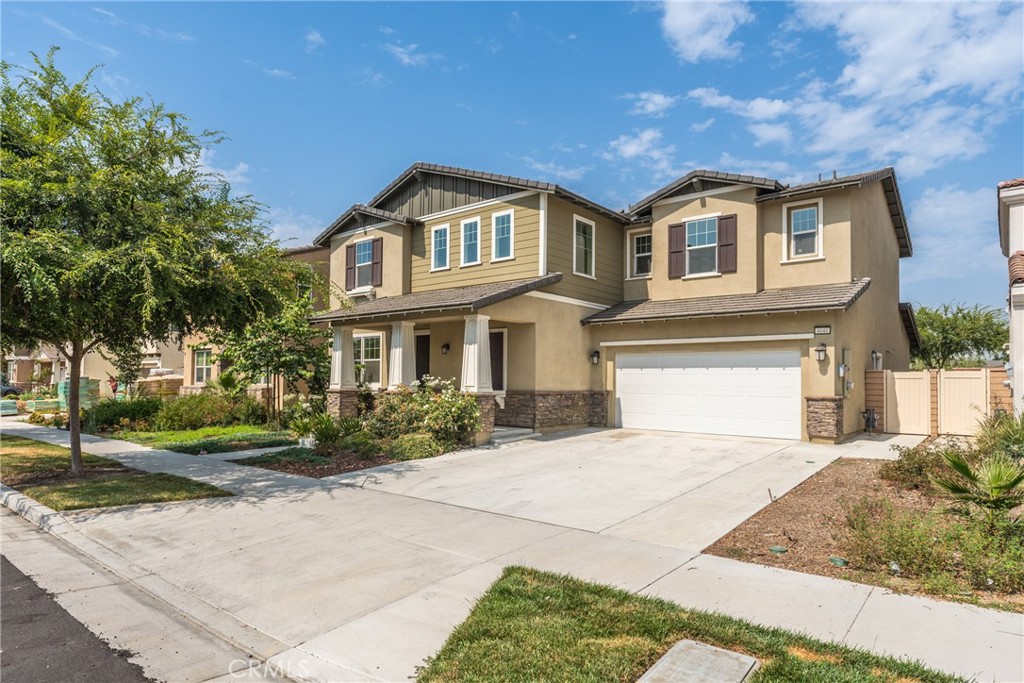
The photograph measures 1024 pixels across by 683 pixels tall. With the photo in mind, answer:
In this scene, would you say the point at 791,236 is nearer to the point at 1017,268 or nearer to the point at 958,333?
the point at 1017,268

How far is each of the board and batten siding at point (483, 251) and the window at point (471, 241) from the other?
0.13 metres

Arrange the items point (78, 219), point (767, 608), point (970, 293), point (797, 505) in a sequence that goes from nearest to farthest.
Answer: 1. point (767, 608)
2. point (797, 505)
3. point (78, 219)
4. point (970, 293)

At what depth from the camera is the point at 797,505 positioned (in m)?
7.74

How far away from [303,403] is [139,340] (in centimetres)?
703

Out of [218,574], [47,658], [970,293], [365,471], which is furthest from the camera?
[970,293]

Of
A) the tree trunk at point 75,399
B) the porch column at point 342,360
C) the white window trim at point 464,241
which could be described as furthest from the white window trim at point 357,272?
the tree trunk at point 75,399

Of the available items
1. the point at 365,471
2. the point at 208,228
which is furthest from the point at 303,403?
the point at 208,228

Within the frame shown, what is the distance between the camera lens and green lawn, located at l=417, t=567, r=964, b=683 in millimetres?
3490

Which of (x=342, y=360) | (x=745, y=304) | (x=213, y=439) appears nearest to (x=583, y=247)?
(x=745, y=304)

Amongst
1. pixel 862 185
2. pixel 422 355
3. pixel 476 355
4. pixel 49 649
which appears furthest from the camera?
pixel 422 355

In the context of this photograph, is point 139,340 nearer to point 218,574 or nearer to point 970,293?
point 218,574

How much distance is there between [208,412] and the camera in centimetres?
1834

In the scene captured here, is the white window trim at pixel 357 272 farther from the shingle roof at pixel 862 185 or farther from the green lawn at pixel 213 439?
the shingle roof at pixel 862 185

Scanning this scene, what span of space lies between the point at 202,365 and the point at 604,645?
24.4 m
